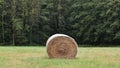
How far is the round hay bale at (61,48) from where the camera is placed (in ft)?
45.4

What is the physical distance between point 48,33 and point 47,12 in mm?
3130

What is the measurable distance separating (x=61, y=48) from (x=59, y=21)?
32.5m

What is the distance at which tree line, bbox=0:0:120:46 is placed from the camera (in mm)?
42812

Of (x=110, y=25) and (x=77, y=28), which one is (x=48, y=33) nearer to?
(x=77, y=28)

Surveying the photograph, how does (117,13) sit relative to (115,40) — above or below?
above

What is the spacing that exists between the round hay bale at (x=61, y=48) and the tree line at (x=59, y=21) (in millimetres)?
27660

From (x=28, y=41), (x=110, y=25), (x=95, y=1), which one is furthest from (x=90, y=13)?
(x=28, y=41)

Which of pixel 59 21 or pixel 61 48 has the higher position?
pixel 61 48

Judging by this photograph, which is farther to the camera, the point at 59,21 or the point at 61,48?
the point at 59,21

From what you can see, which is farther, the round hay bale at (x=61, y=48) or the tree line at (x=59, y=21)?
the tree line at (x=59, y=21)

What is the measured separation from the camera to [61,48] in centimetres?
1402

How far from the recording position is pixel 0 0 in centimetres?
4397

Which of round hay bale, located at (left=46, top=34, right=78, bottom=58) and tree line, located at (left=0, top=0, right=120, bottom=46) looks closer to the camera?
round hay bale, located at (left=46, top=34, right=78, bottom=58)

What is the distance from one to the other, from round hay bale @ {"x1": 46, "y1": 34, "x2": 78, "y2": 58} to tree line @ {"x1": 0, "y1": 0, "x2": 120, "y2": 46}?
27660 mm
